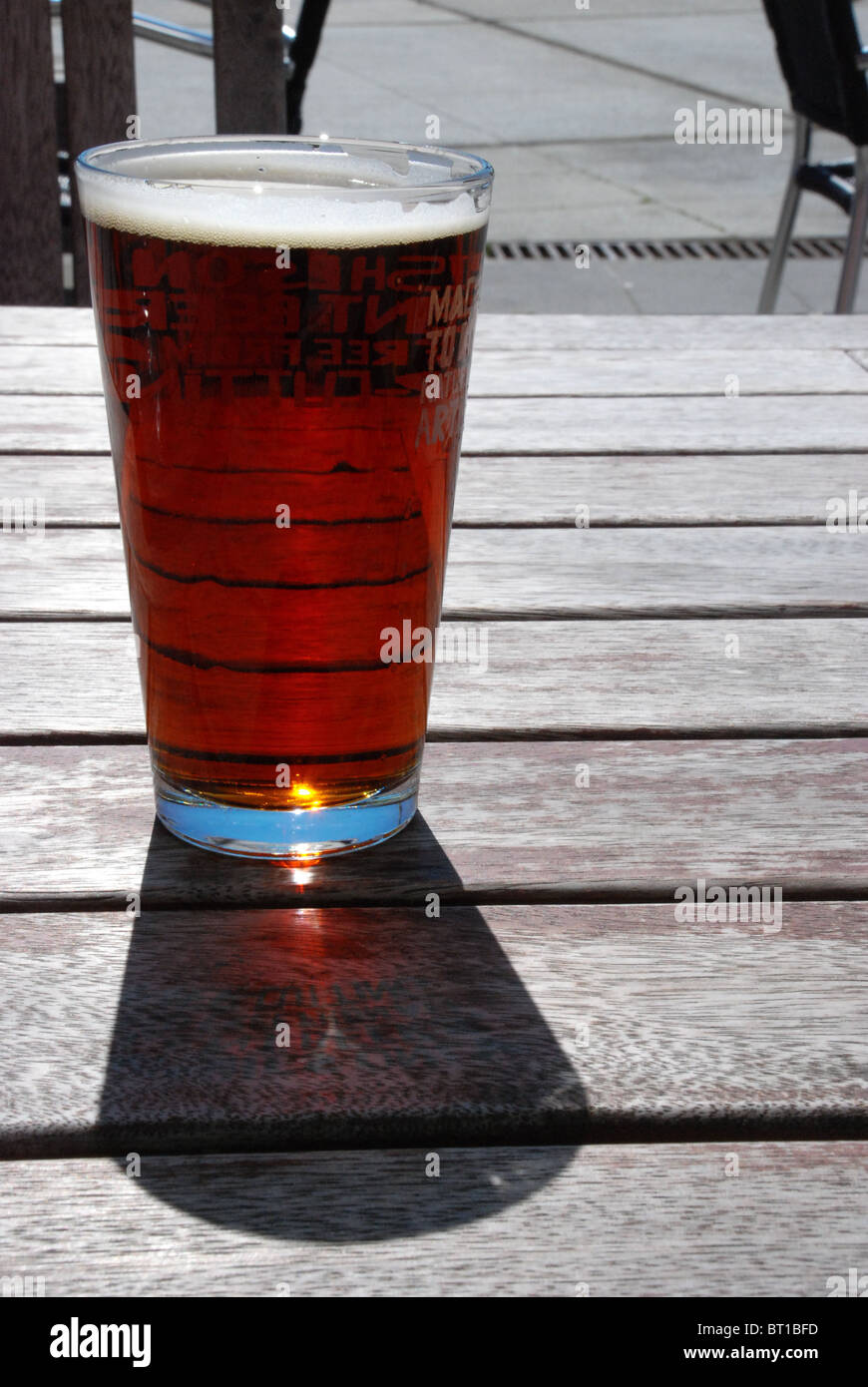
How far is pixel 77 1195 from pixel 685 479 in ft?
2.60

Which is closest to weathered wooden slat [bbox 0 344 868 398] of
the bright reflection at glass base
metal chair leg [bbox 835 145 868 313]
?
the bright reflection at glass base

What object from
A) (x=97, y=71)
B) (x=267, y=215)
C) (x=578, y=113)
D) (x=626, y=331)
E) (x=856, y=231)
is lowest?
(x=578, y=113)

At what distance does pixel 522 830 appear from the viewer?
2.28 ft

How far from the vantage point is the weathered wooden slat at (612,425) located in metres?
1.21

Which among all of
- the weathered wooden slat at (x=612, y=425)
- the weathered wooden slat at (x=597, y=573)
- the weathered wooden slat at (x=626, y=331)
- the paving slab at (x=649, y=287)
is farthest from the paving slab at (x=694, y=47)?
the weathered wooden slat at (x=597, y=573)

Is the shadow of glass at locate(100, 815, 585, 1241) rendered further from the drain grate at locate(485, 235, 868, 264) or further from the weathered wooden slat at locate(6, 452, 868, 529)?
the drain grate at locate(485, 235, 868, 264)

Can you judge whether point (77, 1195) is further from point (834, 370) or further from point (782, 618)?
point (834, 370)

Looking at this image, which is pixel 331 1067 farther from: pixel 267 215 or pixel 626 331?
pixel 626 331

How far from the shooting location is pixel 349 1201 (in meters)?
0.48

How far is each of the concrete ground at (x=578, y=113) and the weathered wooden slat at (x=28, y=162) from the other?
5.36 ft

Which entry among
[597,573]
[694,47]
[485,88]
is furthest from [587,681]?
[694,47]

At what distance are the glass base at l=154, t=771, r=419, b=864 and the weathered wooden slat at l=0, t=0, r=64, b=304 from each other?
1.61 metres

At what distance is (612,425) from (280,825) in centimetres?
69

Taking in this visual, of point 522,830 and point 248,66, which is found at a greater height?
point 248,66
